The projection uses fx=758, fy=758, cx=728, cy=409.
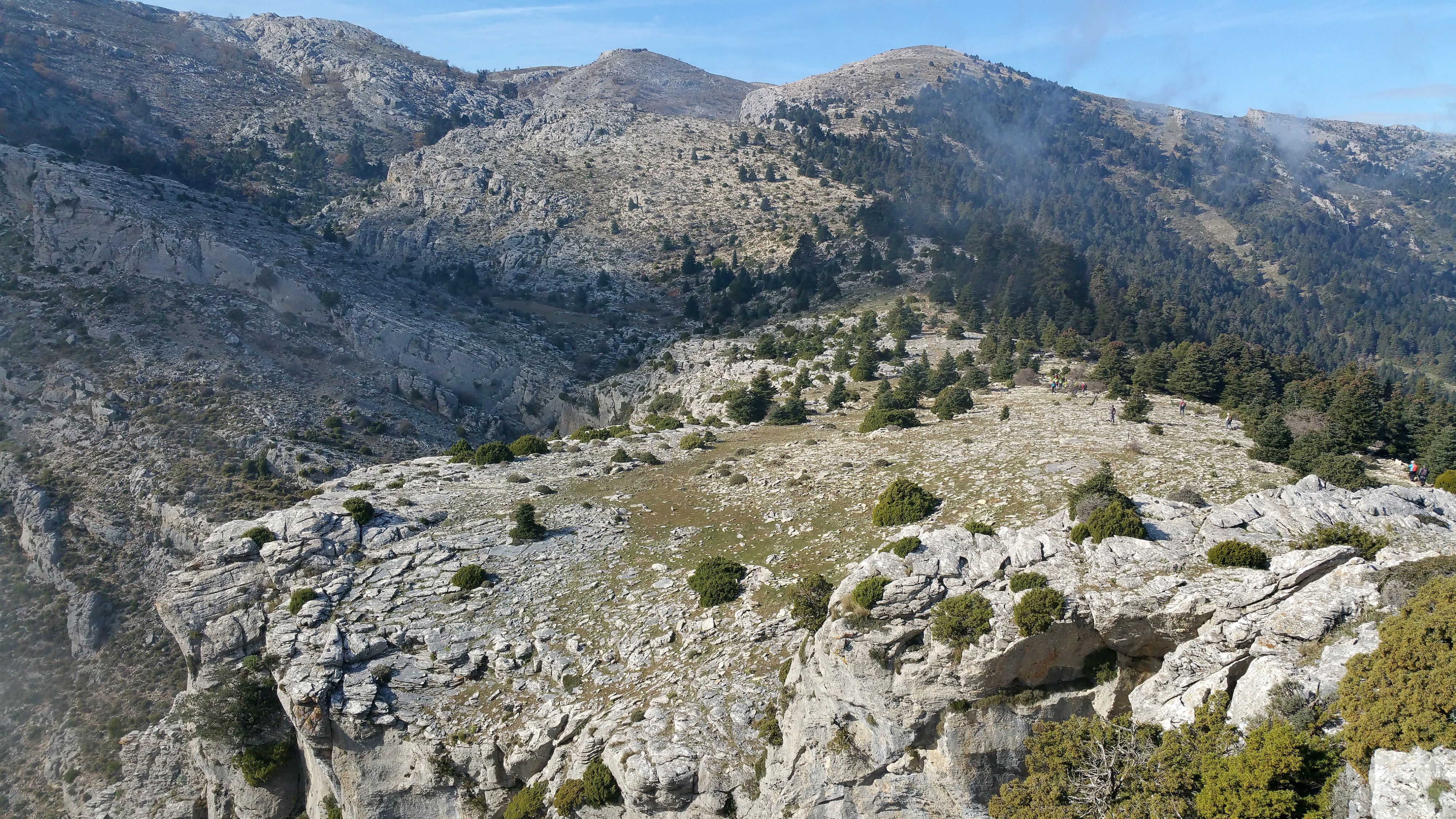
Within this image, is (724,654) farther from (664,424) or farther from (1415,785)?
(664,424)

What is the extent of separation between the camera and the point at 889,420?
47.8 meters

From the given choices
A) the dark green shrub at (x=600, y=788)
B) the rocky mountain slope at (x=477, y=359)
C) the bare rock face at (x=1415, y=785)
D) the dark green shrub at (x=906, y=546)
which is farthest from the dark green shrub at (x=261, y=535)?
the bare rock face at (x=1415, y=785)

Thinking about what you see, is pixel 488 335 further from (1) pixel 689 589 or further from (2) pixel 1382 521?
(2) pixel 1382 521

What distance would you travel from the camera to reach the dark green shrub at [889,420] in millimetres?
47281

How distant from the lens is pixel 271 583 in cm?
3394

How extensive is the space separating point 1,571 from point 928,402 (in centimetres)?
6857

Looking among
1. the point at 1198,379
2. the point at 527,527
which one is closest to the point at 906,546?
the point at 527,527

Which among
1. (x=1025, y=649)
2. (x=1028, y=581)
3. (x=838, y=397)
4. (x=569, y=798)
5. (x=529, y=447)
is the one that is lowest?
(x=569, y=798)

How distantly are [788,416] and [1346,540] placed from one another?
37319 mm

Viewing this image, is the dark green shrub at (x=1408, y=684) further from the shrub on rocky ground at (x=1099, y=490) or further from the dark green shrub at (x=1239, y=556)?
the shrub on rocky ground at (x=1099, y=490)

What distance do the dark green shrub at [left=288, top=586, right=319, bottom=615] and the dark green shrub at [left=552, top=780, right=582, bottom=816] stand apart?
14.6 meters

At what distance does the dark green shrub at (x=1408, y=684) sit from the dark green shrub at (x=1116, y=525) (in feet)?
22.8

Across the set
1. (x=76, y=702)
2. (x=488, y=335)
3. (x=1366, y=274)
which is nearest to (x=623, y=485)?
(x=76, y=702)

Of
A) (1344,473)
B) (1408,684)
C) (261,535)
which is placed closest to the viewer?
(1408,684)
